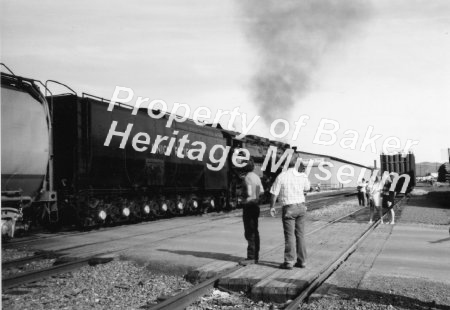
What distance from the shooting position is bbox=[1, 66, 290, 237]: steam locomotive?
8828 millimetres

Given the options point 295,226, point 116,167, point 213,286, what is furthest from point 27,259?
point 116,167

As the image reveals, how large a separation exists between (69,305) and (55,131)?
24.9ft

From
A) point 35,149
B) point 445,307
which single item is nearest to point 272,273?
point 445,307

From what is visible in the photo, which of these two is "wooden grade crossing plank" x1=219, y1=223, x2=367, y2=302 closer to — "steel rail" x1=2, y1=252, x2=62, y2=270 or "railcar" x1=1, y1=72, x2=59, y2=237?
"steel rail" x1=2, y1=252, x2=62, y2=270

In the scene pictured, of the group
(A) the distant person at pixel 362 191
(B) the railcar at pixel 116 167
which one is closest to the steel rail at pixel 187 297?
(B) the railcar at pixel 116 167

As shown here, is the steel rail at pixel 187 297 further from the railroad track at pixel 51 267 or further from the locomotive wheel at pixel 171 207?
the locomotive wheel at pixel 171 207

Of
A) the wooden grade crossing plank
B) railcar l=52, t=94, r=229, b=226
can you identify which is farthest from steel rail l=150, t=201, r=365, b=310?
railcar l=52, t=94, r=229, b=226

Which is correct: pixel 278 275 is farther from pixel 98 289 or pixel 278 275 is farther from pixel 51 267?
pixel 51 267

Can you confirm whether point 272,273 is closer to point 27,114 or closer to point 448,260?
point 448,260

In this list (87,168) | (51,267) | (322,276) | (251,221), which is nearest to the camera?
(322,276)

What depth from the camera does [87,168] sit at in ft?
39.8

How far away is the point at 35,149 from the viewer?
30.6 feet

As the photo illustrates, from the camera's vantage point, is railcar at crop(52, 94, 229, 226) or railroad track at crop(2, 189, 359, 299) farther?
railcar at crop(52, 94, 229, 226)

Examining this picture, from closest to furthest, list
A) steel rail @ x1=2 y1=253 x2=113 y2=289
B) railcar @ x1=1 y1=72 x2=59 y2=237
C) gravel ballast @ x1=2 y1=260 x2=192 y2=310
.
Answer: gravel ballast @ x1=2 y1=260 x2=192 y2=310 → steel rail @ x1=2 y1=253 x2=113 y2=289 → railcar @ x1=1 y1=72 x2=59 y2=237
